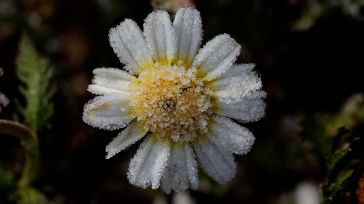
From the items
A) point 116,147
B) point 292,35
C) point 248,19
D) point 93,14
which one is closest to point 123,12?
point 93,14

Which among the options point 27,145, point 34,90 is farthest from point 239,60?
point 27,145

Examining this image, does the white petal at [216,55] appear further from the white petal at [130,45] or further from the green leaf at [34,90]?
the green leaf at [34,90]

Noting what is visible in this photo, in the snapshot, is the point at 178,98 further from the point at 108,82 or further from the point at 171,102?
the point at 108,82

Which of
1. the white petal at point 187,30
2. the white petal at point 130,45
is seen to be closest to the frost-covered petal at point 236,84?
the white petal at point 187,30

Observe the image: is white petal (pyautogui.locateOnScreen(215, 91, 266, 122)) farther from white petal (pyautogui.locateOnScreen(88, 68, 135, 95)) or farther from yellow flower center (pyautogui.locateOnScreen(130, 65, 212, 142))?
white petal (pyautogui.locateOnScreen(88, 68, 135, 95))

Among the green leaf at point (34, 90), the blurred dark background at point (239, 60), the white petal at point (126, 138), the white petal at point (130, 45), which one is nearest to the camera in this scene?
the white petal at point (126, 138)

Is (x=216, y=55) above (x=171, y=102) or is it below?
above
